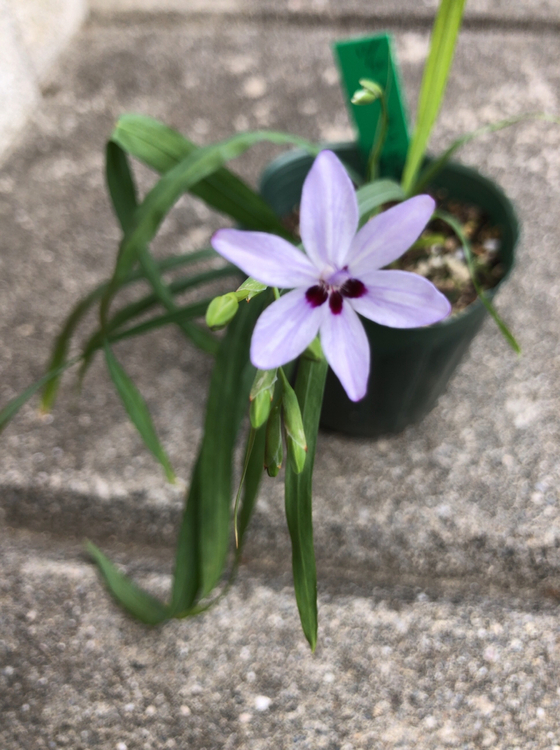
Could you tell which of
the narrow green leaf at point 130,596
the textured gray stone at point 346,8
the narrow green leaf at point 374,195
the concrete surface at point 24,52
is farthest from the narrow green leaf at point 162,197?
the textured gray stone at point 346,8

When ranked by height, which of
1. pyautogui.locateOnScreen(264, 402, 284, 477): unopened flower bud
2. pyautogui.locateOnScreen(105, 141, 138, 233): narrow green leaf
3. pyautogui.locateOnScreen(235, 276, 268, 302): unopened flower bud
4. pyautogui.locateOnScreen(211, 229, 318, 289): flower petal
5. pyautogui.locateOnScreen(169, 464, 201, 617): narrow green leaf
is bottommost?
pyautogui.locateOnScreen(169, 464, 201, 617): narrow green leaf

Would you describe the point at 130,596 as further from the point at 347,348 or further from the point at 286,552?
the point at 347,348

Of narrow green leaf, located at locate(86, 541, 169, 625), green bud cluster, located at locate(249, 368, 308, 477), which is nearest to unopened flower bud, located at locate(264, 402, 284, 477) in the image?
green bud cluster, located at locate(249, 368, 308, 477)

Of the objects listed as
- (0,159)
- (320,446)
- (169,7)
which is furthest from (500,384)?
(169,7)

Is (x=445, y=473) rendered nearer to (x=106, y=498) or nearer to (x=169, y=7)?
(x=106, y=498)

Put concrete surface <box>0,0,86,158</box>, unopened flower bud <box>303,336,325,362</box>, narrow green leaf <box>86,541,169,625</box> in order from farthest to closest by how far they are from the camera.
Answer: concrete surface <box>0,0,86,158</box>, narrow green leaf <box>86,541,169,625</box>, unopened flower bud <box>303,336,325,362</box>

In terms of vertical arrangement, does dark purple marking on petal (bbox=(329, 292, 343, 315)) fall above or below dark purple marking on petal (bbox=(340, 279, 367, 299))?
below

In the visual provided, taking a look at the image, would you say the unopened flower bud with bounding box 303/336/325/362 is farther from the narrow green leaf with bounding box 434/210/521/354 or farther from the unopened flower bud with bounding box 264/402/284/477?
the narrow green leaf with bounding box 434/210/521/354
